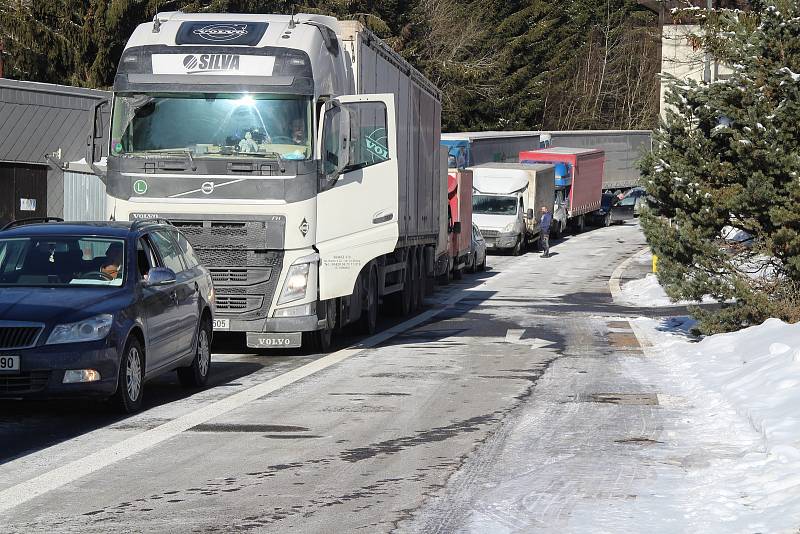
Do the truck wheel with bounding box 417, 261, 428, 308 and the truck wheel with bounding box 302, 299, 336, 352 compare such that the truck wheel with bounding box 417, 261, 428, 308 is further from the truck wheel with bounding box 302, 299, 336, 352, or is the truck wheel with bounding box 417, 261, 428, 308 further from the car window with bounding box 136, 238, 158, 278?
the car window with bounding box 136, 238, 158, 278

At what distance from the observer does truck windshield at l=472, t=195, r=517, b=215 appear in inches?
1793

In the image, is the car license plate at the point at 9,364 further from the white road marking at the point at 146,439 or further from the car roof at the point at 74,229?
the car roof at the point at 74,229

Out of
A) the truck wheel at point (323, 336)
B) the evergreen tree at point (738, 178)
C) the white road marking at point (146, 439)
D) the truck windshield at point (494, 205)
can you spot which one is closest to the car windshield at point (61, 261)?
the white road marking at point (146, 439)

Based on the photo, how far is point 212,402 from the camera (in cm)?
1263

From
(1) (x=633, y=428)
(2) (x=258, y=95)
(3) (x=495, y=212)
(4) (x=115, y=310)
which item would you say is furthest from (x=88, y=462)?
(3) (x=495, y=212)

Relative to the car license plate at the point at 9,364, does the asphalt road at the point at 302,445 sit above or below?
below

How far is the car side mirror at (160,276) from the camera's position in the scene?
40.2 ft

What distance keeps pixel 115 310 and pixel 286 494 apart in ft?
12.1

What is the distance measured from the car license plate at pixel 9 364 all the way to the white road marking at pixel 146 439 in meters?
1.14

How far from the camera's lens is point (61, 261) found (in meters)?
12.4

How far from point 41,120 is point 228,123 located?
1406cm

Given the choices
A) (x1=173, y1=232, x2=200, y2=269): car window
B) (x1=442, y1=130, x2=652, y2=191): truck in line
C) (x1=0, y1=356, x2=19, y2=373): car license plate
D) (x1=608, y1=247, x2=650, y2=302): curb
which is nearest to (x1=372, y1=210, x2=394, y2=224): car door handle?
(x1=173, y1=232, x2=200, y2=269): car window

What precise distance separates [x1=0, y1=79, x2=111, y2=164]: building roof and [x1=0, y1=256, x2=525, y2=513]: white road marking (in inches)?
499

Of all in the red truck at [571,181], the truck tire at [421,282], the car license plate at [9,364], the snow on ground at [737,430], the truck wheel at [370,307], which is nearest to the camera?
the snow on ground at [737,430]
